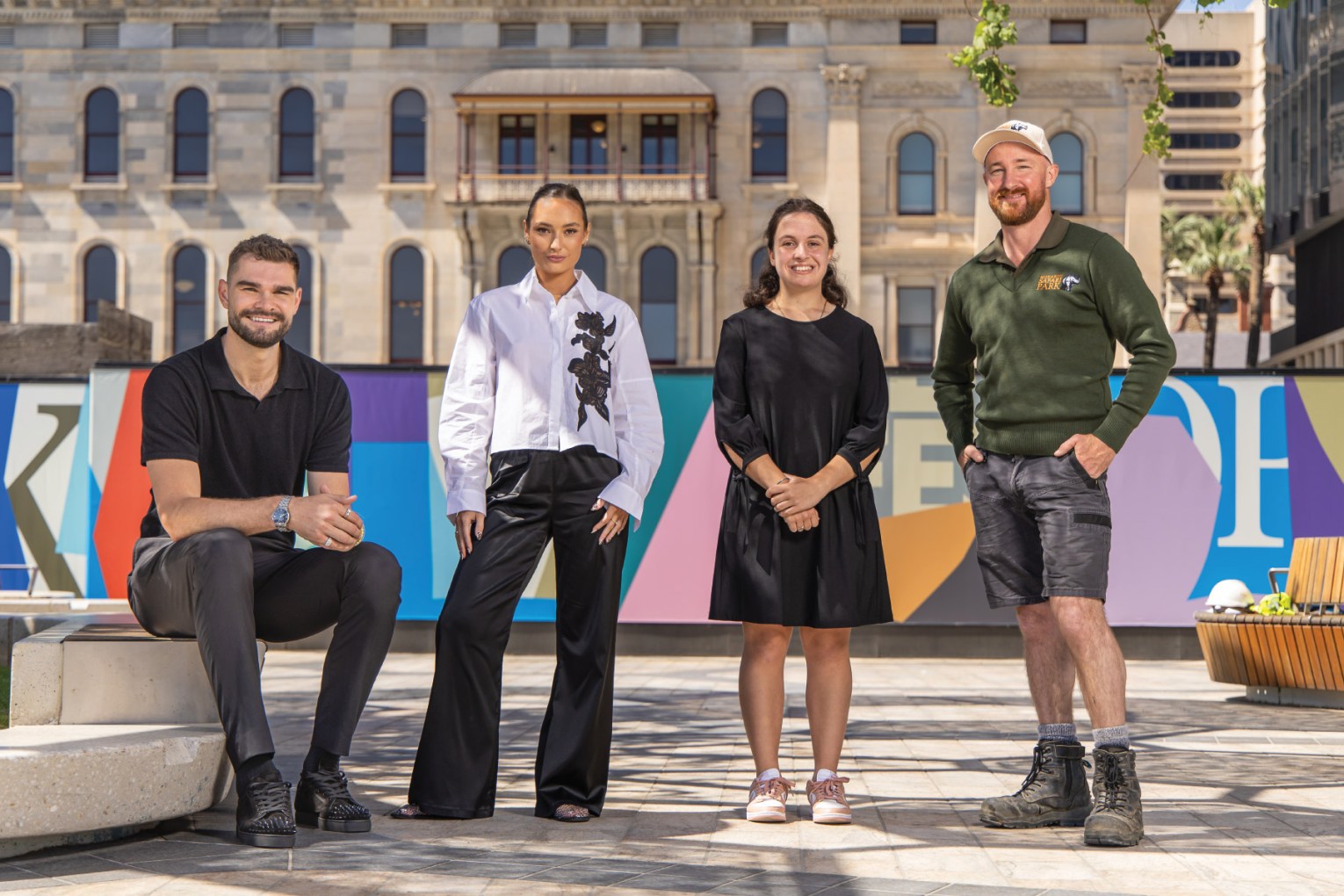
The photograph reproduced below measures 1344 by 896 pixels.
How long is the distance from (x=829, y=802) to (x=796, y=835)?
0.23 metres

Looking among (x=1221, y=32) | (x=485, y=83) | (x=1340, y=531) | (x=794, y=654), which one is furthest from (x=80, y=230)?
(x=1221, y=32)

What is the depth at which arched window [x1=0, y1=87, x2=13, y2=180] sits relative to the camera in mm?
42719

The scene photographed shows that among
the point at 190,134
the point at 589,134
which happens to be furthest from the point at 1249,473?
the point at 190,134

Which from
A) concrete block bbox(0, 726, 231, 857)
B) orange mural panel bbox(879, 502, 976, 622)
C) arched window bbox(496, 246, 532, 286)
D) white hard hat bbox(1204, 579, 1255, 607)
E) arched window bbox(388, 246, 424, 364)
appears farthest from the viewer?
arched window bbox(388, 246, 424, 364)

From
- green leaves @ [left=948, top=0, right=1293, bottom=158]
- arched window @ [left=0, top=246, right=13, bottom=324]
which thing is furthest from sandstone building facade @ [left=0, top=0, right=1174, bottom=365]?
green leaves @ [left=948, top=0, right=1293, bottom=158]

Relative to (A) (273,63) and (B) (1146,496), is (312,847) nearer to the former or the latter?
(B) (1146,496)

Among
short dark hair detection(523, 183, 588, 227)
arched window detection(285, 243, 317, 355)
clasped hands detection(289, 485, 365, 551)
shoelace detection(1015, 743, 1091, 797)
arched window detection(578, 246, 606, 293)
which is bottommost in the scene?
shoelace detection(1015, 743, 1091, 797)

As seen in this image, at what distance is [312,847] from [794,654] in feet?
33.1

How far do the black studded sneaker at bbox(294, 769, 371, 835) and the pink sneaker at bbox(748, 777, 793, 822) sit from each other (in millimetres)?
1297

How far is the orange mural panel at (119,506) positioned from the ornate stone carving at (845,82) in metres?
30.0

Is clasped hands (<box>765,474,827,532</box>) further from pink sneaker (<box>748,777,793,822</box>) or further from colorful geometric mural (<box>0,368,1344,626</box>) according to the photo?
colorful geometric mural (<box>0,368,1344,626</box>)

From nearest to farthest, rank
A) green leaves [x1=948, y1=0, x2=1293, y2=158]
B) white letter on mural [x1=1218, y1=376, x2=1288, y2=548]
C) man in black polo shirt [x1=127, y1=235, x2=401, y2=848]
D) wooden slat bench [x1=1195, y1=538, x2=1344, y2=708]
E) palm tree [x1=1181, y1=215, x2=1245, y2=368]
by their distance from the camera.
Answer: man in black polo shirt [x1=127, y1=235, x2=401, y2=848] → green leaves [x1=948, y1=0, x2=1293, y2=158] → wooden slat bench [x1=1195, y1=538, x2=1344, y2=708] → white letter on mural [x1=1218, y1=376, x2=1288, y2=548] → palm tree [x1=1181, y1=215, x2=1245, y2=368]

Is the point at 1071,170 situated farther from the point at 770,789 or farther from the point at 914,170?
the point at 770,789

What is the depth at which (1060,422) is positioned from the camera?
5504mm
